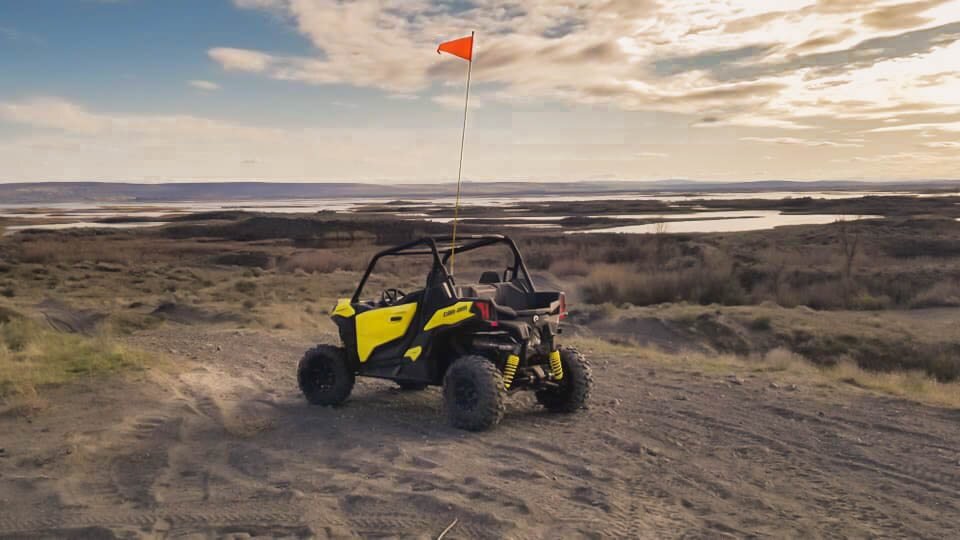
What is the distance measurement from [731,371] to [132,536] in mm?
9340

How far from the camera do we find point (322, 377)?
962cm

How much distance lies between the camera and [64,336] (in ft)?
50.6

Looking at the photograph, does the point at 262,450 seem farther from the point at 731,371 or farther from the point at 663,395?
the point at 731,371

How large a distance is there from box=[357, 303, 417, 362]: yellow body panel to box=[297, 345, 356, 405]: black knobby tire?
1.00ft

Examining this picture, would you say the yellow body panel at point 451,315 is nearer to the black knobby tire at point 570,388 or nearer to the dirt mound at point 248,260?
the black knobby tire at point 570,388

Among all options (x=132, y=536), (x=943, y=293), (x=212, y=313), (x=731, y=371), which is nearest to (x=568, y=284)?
(x=943, y=293)

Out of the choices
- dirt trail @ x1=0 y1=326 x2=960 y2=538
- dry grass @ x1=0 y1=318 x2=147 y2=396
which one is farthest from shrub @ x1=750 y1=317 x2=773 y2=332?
dry grass @ x1=0 y1=318 x2=147 y2=396

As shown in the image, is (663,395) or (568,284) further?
(568,284)

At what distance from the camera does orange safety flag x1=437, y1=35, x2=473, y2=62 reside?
9.20m

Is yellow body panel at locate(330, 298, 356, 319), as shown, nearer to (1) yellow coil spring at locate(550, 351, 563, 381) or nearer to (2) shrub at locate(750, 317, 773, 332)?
(1) yellow coil spring at locate(550, 351, 563, 381)

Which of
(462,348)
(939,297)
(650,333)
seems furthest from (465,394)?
(939,297)

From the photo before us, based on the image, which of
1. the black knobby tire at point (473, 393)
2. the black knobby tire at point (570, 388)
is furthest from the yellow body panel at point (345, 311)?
the black knobby tire at point (570, 388)

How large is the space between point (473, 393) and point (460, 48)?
3951 mm

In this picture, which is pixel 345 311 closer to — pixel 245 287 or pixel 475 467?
pixel 475 467
